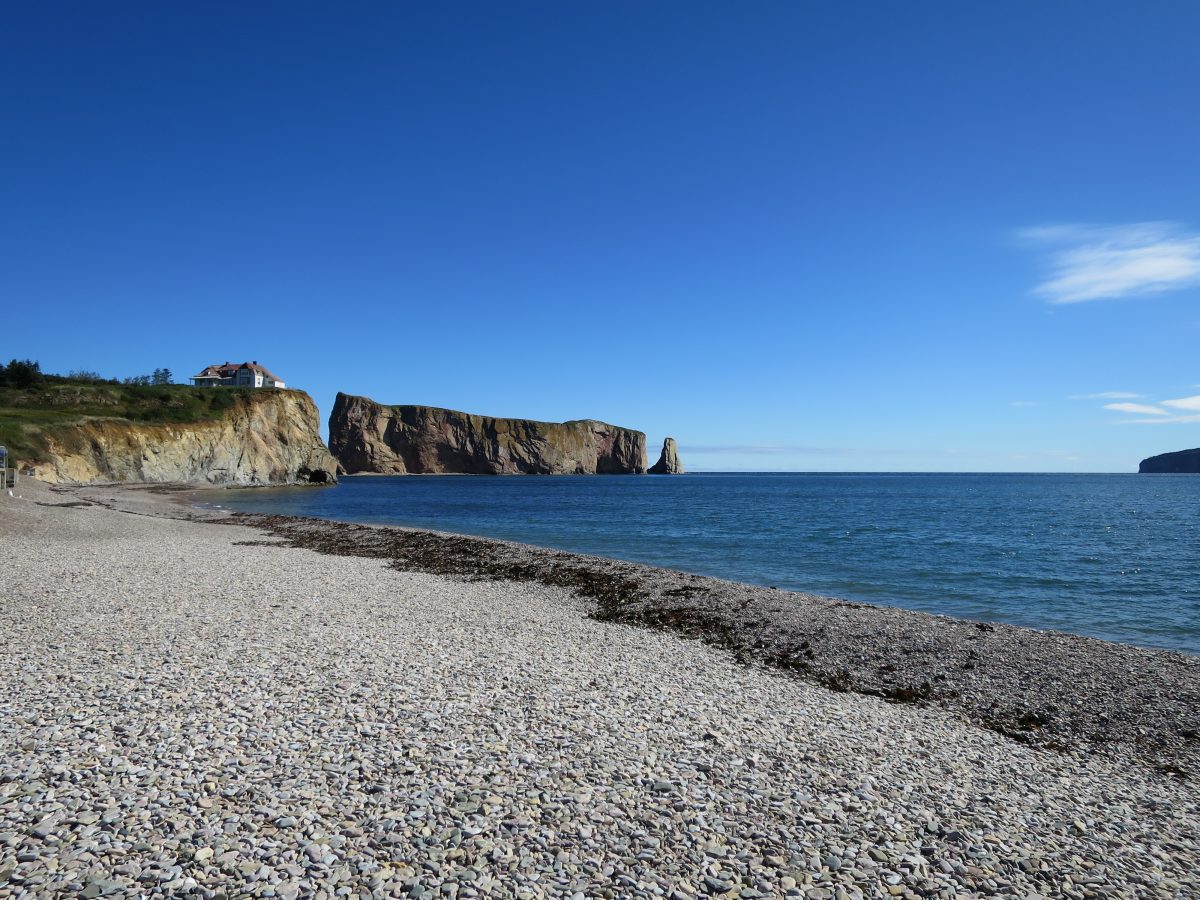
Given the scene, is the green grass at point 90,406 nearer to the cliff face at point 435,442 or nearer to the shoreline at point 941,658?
the shoreline at point 941,658

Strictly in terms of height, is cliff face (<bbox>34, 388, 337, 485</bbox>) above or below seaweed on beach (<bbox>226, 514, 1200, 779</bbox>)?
above

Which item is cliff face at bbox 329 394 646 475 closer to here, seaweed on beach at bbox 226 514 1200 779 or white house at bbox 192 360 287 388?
white house at bbox 192 360 287 388

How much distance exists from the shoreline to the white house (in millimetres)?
118987

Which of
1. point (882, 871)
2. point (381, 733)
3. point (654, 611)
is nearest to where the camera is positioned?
point (882, 871)

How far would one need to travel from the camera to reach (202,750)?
7434mm

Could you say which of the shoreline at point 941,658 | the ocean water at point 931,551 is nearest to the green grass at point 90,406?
the ocean water at point 931,551

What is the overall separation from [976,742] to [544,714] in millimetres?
6267

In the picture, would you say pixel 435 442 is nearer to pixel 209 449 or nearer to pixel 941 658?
pixel 209 449

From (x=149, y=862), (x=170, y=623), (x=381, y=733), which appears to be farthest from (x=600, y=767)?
(x=170, y=623)

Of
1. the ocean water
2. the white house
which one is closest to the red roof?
the white house

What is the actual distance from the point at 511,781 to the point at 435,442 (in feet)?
581

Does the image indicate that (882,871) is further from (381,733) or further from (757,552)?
(757,552)

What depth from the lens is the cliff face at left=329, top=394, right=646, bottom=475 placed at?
16662 cm

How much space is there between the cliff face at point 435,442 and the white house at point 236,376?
35017 mm
